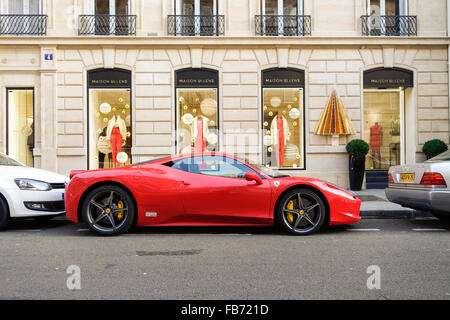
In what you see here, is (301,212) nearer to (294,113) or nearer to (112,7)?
(294,113)

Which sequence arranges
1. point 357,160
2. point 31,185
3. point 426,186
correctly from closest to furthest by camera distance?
point 426,186
point 31,185
point 357,160

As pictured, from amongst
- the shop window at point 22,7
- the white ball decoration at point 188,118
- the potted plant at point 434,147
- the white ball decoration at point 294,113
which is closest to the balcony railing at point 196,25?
the white ball decoration at point 188,118

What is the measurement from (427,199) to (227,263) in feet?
11.5

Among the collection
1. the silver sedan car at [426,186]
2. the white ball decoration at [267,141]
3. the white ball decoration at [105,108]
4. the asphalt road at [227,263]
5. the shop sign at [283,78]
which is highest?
the shop sign at [283,78]

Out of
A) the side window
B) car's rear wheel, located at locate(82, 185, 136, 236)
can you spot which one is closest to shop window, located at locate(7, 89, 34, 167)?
car's rear wheel, located at locate(82, 185, 136, 236)

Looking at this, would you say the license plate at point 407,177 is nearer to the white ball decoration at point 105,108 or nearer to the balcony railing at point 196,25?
the balcony railing at point 196,25

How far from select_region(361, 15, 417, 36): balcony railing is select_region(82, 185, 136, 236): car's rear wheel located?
34.0 feet

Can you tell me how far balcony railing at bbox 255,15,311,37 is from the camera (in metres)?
12.9

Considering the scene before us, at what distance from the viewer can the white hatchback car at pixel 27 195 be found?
6.18 meters

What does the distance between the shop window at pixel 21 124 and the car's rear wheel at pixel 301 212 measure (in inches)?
393

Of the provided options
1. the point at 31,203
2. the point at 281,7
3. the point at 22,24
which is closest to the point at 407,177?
the point at 31,203

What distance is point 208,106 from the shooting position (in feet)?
42.7

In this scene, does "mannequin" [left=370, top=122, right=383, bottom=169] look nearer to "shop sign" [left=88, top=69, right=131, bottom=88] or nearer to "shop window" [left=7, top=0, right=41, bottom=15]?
"shop sign" [left=88, top=69, right=131, bottom=88]

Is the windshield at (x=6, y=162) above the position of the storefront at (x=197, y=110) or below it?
below
